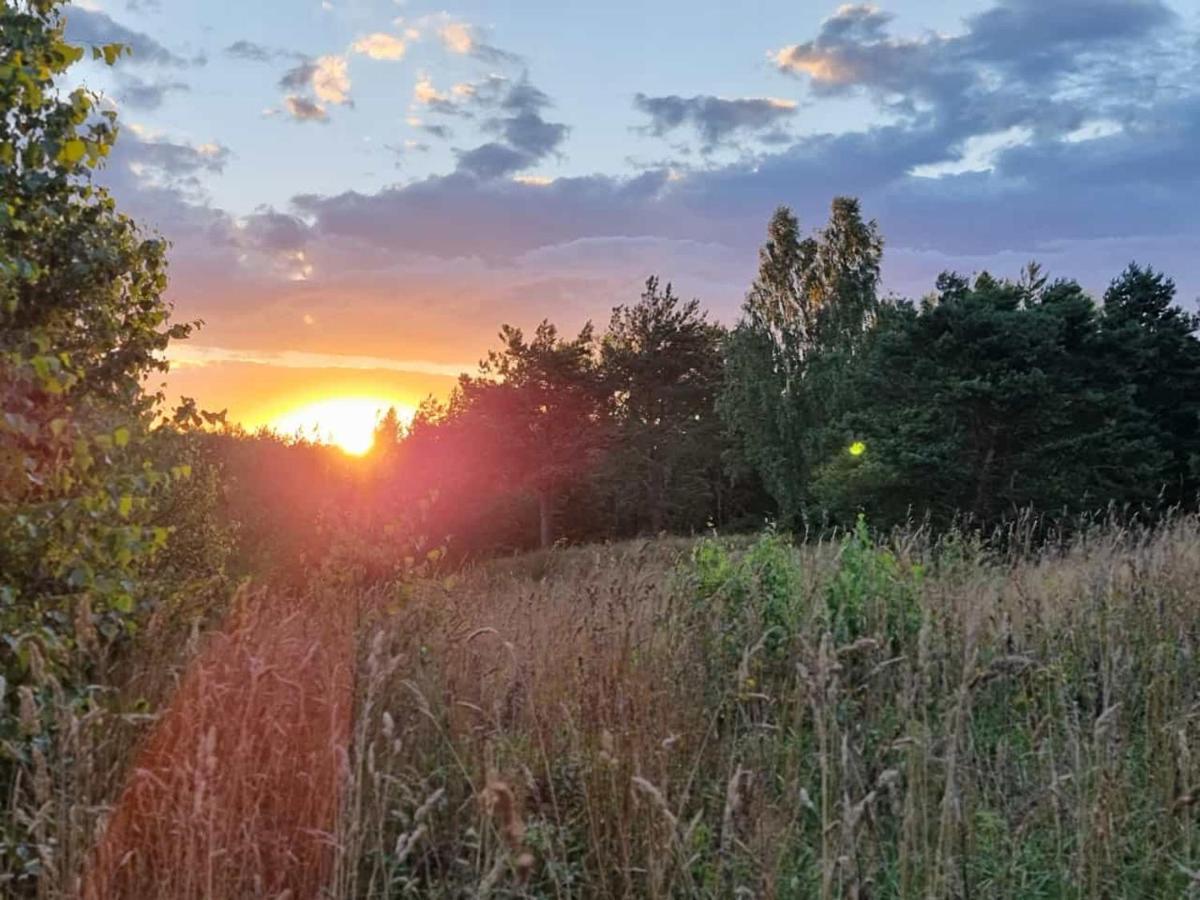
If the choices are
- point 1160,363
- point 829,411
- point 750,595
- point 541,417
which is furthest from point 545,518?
point 750,595

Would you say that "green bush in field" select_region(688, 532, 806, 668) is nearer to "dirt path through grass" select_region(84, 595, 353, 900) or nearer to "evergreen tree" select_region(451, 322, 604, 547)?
"dirt path through grass" select_region(84, 595, 353, 900)

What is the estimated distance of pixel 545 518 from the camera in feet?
100

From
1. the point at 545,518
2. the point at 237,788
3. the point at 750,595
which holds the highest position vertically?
the point at 750,595

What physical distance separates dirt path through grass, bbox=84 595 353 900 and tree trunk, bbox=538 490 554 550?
27.1 m

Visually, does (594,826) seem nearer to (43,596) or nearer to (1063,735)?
(43,596)

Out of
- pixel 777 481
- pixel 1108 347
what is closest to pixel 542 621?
pixel 1108 347

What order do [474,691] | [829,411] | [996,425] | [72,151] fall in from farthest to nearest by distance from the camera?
[829,411]
[996,425]
[474,691]
[72,151]

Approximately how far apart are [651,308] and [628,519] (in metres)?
8.62

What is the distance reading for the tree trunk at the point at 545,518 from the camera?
30266mm

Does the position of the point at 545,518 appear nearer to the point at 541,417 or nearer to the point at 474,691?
the point at 541,417

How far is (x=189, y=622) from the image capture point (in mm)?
3252

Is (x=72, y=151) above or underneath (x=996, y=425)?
above

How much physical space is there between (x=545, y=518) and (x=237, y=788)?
92.8 ft

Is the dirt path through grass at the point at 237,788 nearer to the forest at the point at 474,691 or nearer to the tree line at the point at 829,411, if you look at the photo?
the forest at the point at 474,691
